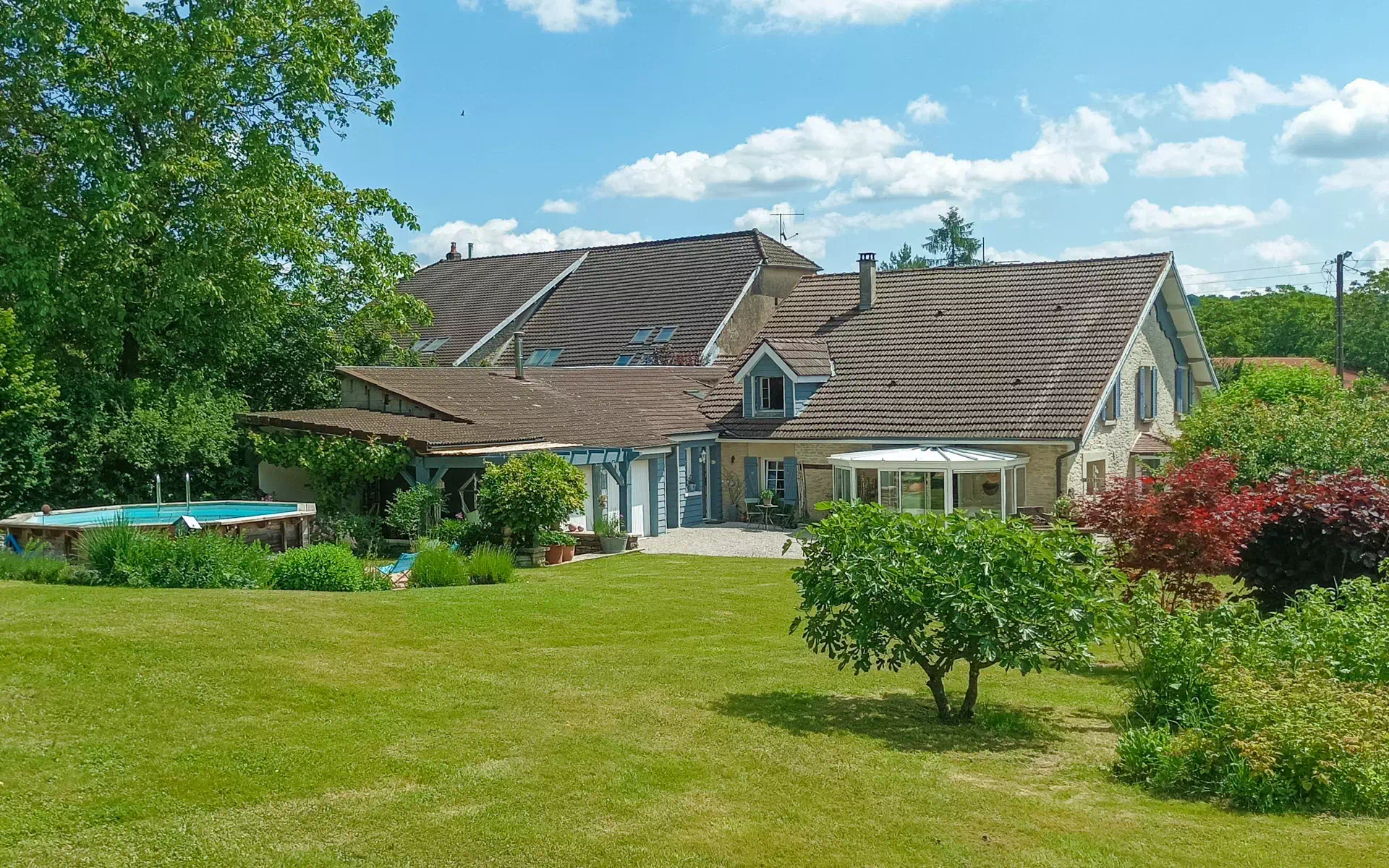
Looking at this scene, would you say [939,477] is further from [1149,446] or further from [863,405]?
[1149,446]

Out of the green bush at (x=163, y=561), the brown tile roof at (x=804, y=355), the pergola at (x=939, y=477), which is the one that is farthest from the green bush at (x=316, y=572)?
the brown tile roof at (x=804, y=355)

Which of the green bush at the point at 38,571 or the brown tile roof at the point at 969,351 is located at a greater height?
the brown tile roof at the point at 969,351

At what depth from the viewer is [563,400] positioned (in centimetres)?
3188

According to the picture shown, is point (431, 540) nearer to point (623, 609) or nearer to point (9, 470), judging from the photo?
point (623, 609)

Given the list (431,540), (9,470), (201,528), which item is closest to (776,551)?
(431,540)

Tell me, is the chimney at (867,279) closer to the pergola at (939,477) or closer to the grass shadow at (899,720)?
the pergola at (939,477)

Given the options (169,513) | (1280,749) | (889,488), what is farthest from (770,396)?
(1280,749)

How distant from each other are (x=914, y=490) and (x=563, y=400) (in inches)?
356

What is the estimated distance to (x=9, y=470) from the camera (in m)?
24.4

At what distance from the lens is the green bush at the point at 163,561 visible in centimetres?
1755

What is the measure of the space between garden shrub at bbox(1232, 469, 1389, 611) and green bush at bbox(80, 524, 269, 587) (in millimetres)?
13466

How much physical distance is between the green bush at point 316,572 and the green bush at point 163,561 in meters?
0.27

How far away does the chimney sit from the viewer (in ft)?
121

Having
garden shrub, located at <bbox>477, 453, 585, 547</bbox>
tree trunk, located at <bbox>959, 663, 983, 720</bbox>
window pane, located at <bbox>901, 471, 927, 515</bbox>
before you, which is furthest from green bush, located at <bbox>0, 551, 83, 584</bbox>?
window pane, located at <bbox>901, 471, 927, 515</bbox>
